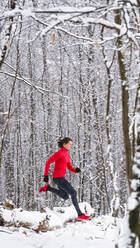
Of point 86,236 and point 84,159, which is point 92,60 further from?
point 86,236

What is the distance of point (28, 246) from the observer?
10.7 ft

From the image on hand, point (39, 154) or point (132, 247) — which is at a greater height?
point (39, 154)

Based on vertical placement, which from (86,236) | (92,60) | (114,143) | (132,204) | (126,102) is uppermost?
(92,60)

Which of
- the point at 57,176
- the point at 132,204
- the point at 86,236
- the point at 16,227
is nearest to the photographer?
the point at 132,204

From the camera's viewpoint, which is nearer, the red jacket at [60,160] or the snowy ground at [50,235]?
the snowy ground at [50,235]

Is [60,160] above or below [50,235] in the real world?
above

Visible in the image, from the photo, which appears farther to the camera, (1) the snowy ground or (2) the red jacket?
(2) the red jacket

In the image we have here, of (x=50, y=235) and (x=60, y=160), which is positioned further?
(x=60, y=160)

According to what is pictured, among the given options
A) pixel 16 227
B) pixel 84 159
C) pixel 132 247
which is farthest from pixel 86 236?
pixel 84 159

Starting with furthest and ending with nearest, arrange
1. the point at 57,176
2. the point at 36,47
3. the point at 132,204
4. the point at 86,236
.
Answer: the point at 36,47
the point at 57,176
the point at 86,236
the point at 132,204

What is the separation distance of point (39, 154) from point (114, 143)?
4412 mm

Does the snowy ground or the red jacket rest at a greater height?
the red jacket

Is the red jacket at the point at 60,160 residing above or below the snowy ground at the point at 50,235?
above

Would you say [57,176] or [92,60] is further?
[92,60]
